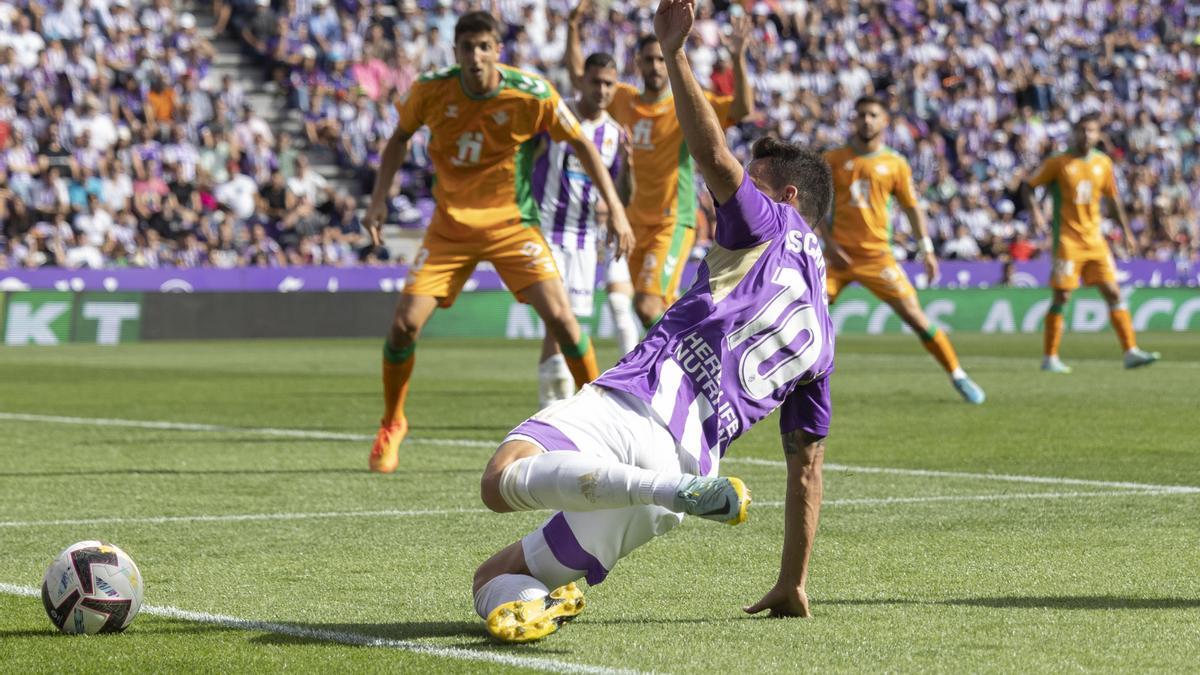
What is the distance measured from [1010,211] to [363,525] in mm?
29527

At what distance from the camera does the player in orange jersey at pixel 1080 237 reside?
1884 centimetres

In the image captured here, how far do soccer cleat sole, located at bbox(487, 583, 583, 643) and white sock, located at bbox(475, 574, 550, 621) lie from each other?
0.03 m

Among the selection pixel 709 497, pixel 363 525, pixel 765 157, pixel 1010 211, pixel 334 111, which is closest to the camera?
pixel 709 497

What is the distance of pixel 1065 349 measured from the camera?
24.3m

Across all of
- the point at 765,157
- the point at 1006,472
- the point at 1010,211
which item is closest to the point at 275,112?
the point at 1010,211

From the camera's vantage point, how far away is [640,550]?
22.6ft

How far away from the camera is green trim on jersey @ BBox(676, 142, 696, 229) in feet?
45.1

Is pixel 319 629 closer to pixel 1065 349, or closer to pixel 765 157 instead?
pixel 765 157

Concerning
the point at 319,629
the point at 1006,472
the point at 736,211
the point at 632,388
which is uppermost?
the point at 736,211

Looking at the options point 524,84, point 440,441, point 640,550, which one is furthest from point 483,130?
point 640,550

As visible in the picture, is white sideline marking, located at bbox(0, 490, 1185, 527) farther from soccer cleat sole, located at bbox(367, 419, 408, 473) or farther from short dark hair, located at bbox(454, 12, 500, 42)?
short dark hair, located at bbox(454, 12, 500, 42)

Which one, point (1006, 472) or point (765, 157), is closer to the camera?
point (765, 157)

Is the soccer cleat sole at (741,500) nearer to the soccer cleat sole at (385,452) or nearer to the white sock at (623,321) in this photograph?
the soccer cleat sole at (385,452)

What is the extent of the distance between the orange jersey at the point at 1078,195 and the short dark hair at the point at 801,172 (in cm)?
1392
